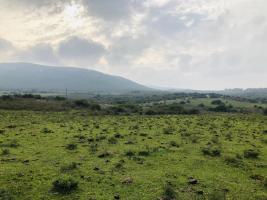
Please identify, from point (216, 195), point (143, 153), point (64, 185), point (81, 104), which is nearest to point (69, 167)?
point (64, 185)

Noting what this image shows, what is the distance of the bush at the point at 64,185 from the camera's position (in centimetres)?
1537

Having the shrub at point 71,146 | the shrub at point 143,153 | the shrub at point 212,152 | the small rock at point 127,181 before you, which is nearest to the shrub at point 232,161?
the shrub at point 212,152

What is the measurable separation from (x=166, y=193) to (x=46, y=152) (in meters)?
12.4

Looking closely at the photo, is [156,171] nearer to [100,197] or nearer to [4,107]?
[100,197]

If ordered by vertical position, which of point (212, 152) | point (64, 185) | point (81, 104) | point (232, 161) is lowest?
point (81, 104)

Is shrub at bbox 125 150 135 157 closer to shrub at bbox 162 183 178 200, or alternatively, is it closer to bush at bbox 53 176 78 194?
bush at bbox 53 176 78 194

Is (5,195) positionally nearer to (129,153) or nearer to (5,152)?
(5,152)

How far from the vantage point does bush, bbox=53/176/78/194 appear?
15.4m

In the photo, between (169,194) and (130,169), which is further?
(130,169)

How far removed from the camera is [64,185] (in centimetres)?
1548

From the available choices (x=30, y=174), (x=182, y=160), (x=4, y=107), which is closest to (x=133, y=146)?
(x=182, y=160)

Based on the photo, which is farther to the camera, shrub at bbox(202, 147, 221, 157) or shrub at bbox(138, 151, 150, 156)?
shrub at bbox(202, 147, 221, 157)

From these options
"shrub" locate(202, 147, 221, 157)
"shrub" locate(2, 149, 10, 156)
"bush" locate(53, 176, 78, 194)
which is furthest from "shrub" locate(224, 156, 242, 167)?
"shrub" locate(2, 149, 10, 156)

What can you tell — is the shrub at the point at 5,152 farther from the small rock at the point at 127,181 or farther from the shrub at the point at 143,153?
the small rock at the point at 127,181
